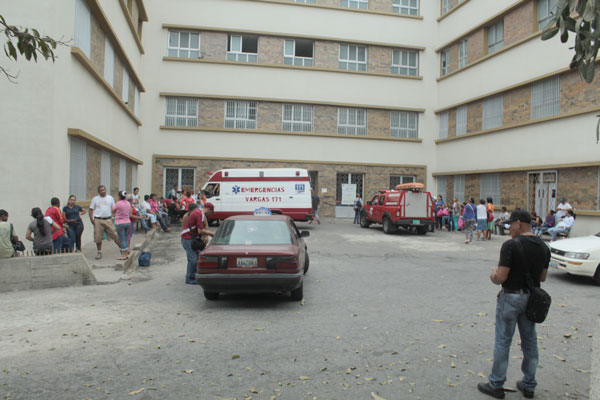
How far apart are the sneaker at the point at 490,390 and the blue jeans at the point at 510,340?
39 mm

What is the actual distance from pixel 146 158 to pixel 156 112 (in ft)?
8.75

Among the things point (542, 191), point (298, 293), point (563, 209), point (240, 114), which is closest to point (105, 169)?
point (298, 293)

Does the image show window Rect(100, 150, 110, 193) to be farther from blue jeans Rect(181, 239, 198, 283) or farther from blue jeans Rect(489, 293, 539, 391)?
blue jeans Rect(489, 293, 539, 391)

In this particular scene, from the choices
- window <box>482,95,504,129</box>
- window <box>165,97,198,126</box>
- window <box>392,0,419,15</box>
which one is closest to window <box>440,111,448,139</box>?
window <box>482,95,504,129</box>

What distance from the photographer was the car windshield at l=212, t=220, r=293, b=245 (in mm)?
7160

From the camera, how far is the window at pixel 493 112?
71.6 feet

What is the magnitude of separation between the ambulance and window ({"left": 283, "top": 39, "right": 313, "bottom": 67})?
946 centimetres

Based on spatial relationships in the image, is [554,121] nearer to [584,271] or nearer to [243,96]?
[584,271]

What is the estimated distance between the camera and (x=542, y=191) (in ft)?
62.3

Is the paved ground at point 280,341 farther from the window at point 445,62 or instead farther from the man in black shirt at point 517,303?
the window at point 445,62

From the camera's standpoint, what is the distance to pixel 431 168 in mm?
27484

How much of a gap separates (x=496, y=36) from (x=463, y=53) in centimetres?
286

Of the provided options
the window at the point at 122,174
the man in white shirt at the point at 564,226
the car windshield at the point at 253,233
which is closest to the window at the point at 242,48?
the window at the point at 122,174

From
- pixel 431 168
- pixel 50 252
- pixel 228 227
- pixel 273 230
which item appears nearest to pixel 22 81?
pixel 50 252
